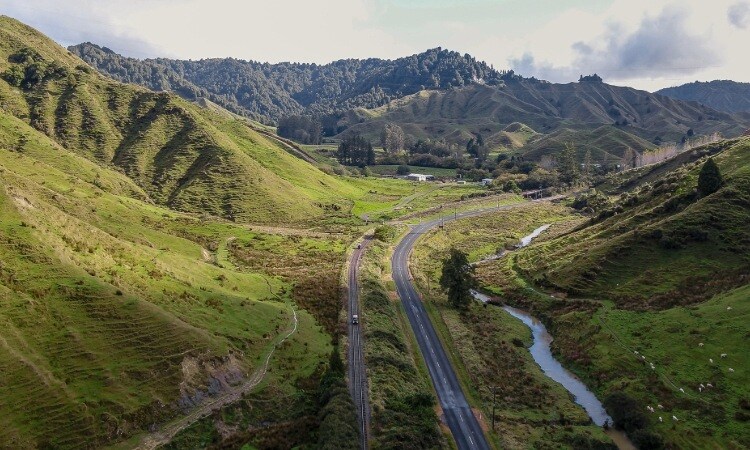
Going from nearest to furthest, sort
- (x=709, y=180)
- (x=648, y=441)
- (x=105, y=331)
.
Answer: (x=105, y=331) → (x=648, y=441) → (x=709, y=180)

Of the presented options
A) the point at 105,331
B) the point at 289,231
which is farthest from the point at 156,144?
the point at 105,331

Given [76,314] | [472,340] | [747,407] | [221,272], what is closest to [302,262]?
[221,272]

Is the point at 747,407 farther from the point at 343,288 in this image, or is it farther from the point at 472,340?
the point at 343,288

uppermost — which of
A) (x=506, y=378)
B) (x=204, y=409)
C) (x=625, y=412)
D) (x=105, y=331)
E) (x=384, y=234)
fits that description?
(x=105, y=331)

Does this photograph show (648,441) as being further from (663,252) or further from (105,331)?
(105,331)

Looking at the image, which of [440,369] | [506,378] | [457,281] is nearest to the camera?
[506,378]
